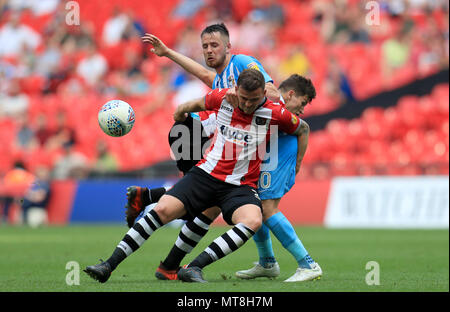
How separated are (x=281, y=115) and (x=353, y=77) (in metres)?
12.3

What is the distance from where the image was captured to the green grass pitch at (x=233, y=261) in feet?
19.6

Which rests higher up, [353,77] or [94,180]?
[353,77]

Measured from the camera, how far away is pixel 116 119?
22.1 feet

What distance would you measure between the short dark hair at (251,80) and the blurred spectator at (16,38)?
54.6 feet

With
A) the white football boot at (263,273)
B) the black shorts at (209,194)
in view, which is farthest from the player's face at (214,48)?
the white football boot at (263,273)

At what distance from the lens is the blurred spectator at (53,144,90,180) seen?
679 inches

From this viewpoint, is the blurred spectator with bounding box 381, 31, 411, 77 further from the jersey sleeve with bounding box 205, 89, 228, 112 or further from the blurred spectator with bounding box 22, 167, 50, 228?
the jersey sleeve with bounding box 205, 89, 228, 112

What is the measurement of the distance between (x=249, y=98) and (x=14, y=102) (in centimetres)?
1559

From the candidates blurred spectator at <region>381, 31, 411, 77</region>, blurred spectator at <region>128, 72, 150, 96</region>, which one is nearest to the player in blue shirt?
blurred spectator at <region>381, 31, 411, 77</region>

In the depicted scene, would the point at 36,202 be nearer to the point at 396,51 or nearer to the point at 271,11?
the point at 271,11

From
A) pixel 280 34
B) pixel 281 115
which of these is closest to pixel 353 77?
pixel 280 34

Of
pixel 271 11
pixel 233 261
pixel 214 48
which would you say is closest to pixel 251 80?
pixel 214 48

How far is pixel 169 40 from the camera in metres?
21.8
